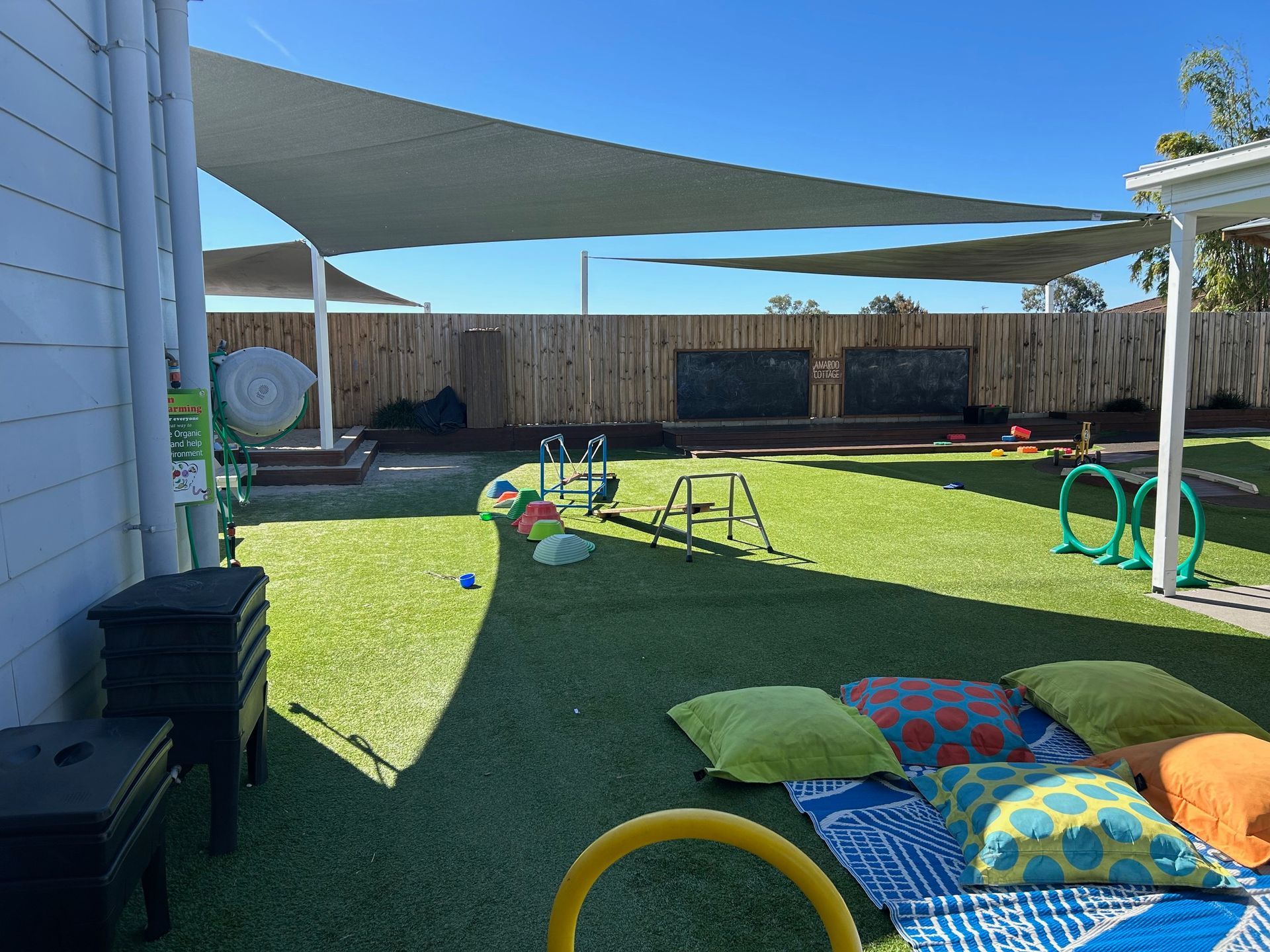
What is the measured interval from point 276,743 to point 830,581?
3.54 metres

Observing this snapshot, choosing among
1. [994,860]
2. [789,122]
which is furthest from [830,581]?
[789,122]

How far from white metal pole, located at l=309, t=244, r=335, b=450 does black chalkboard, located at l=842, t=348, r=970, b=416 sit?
8.95m

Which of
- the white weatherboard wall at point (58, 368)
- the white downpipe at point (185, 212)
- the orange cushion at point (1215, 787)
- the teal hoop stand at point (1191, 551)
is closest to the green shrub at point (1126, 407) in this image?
the teal hoop stand at point (1191, 551)

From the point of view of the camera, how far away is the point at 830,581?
5.60m

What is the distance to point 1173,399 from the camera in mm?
4992

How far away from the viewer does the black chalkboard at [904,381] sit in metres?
15.5

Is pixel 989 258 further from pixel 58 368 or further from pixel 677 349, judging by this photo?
pixel 58 368

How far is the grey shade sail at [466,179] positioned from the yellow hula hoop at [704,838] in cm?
482

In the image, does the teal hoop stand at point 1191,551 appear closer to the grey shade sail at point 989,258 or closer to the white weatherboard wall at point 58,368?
the grey shade sail at point 989,258

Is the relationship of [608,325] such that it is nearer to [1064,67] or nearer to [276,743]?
[276,743]

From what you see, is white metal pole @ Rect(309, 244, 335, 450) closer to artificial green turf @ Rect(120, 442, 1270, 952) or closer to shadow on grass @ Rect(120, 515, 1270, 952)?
artificial green turf @ Rect(120, 442, 1270, 952)

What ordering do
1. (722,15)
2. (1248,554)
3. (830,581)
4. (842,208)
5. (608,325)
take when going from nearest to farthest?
1. (830,581)
2. (1248,554)
3. (842,208)
4. (608,325)
5. (722,15)

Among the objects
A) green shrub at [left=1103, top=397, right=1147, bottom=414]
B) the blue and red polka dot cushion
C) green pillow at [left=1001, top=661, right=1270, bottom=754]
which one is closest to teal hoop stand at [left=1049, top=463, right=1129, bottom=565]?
green pillow at [left=1001, top=661, right=1270, bottom=754]

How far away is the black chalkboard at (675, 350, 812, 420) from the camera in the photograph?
14.9 metres
